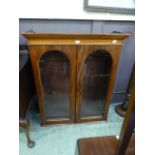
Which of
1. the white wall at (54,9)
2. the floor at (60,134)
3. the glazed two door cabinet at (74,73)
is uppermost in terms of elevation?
the white wall at (54,9)

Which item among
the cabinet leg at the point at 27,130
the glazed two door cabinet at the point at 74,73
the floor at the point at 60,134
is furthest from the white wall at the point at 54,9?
the floor at the point at 60,134

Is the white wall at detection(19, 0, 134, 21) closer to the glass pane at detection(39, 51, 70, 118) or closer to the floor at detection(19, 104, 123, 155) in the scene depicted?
the glass pane at detection(39, 51, 70, 118)

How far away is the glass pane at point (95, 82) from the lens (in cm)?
150

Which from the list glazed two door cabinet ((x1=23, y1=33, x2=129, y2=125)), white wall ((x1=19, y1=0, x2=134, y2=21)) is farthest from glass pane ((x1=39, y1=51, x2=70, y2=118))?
white wall ((x1=19, y1=0, x2=134, y2=21))

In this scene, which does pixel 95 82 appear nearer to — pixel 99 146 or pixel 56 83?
pixel 56 83

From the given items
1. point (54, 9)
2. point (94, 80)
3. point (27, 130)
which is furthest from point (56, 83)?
point (54, 9)

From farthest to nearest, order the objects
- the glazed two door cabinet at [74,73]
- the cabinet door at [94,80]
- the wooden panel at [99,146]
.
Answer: the cabinet door at [94,80] → the glazed two door cabinet at [74,73] → the wooden panel at [99,146]

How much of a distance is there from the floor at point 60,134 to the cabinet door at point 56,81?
0.10 m

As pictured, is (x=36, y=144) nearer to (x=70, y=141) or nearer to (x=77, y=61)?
(x=70, y=141)

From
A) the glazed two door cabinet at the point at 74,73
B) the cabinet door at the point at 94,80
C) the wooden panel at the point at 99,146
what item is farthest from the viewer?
the cabinet door at the point at 94,80

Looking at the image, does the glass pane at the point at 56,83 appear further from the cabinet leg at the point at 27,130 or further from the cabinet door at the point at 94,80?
the cabinet leg at the point at 27,130

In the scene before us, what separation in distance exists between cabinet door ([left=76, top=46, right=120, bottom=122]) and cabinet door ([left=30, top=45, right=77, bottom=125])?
0.07 m
